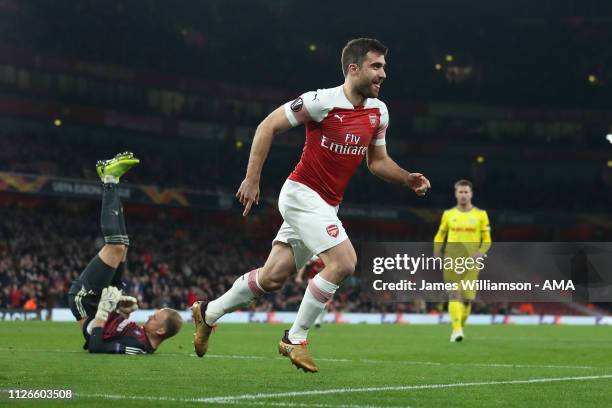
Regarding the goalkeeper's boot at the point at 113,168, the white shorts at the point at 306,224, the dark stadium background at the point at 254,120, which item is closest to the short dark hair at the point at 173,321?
the goalkeeper's boot at the point at 113,168

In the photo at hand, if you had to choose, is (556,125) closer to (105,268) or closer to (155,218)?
(155,218)

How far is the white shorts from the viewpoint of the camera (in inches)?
322

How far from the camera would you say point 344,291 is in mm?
43156

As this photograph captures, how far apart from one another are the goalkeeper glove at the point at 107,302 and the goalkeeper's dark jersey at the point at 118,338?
14 centimetres

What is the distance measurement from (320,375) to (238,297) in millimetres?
1038

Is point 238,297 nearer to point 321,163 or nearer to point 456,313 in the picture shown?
point 321,163

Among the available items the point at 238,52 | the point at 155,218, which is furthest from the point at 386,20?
the point at 155,218

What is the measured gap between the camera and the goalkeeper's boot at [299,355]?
7.96 meters

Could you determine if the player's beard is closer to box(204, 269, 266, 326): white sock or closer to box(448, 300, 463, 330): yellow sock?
box(204, 269, 266, 326): white sock

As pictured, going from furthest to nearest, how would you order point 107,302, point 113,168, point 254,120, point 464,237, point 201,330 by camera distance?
point 254,120 < point 464,237 < point 113,168 < point 107,302 < point 201,330

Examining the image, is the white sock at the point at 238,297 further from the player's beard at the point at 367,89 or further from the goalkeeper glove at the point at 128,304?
the goalkeeper glove at the point at 128,304

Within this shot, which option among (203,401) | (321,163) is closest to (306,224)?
(321,163)

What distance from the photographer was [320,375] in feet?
29.7

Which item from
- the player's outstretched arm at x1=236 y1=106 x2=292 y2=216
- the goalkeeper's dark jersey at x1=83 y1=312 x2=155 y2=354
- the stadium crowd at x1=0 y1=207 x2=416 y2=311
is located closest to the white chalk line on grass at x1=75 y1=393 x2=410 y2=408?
the player's outstretched arm at x1=236 y1=106 x2=292 y2=216
